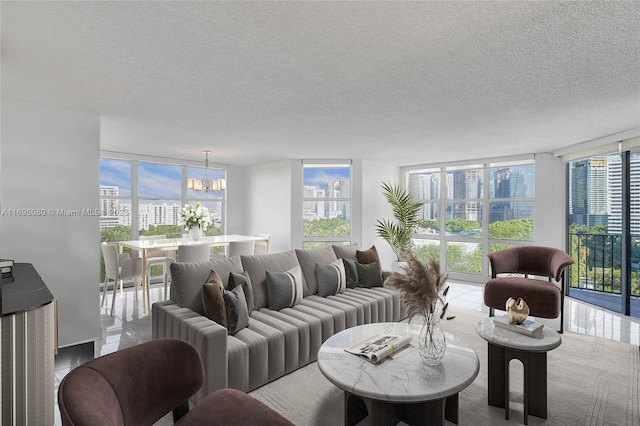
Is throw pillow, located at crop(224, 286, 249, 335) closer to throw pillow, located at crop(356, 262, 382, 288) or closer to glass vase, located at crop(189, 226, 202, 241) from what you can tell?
throw pillow, located at crop(356, 262, 382, 288)

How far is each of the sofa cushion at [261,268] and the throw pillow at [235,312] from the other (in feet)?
1.53

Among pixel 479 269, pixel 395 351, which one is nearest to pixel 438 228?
pixel 479 269

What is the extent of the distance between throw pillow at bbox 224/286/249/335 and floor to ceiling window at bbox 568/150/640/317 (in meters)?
4.88

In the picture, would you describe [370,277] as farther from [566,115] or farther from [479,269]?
[479,269]

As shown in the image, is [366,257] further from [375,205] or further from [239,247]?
[375,205]

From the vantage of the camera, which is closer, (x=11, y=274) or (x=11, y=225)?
(x=11, y=274)

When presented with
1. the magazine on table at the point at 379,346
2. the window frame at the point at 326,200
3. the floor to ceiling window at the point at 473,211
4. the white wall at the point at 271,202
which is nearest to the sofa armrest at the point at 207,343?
the magazine on table at the point at 379,346

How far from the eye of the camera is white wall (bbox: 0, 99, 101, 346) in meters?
3.06

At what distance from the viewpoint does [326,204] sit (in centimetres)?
672

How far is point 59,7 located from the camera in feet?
5.45

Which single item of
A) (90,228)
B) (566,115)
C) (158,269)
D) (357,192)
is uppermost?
(566,115)

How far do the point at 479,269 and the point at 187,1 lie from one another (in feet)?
21.4

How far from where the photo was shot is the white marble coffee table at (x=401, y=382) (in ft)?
5.59

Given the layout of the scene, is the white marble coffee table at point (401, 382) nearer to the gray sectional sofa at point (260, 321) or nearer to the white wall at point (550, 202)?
the gray sectional sofa at point (260, 321)
